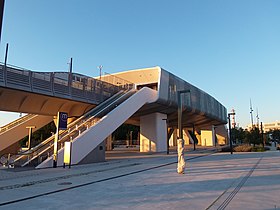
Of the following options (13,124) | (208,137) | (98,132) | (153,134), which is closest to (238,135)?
(208,137)

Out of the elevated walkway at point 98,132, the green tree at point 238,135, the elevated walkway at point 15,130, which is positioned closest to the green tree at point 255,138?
the green tree at point 238,135

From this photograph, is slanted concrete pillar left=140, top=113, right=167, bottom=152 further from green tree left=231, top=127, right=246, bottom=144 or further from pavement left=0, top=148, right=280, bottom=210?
green tree left=231, top=127, right=246, bottom=144

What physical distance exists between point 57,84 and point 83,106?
18.6 feet

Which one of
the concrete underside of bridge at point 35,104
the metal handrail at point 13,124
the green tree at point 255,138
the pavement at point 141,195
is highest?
the concrete underside of bridge at point 35,104

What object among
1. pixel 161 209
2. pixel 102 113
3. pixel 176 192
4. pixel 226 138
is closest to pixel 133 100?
pixel 102 113

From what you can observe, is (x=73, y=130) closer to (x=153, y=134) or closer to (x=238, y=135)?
(x=153, y=134)

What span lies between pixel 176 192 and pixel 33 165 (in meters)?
11.7

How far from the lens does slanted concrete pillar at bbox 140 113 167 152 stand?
114ft

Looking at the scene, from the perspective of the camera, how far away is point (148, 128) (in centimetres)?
3556

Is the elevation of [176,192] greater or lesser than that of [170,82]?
lesser

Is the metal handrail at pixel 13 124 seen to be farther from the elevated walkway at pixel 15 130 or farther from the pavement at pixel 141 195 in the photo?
the pavement at pixel 141 195

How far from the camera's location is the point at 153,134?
34844mm

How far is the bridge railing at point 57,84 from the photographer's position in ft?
56.4

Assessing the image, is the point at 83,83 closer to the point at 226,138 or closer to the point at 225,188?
the point at 225,188
